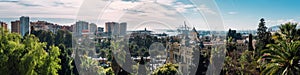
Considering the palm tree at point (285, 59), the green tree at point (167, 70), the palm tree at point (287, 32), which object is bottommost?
the green tree at point (167, 70)

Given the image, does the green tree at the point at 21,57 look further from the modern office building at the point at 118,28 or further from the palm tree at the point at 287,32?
the palm tree at the point at 287,32

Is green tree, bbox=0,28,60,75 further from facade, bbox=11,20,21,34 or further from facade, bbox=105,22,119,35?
A: facade, bbox=11,20,21,34

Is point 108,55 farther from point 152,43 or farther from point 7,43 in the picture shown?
point 7,43

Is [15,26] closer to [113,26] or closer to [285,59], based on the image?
[113,26]

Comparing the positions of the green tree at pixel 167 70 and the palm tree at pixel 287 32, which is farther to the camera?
the green tree at pixel 167 70

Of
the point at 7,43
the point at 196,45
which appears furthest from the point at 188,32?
the point at 7,43

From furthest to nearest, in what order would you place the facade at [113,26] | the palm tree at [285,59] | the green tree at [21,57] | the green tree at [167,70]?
the green tree at [167,70], the facade at [113,26], the palm tree at [285,59], the green tree at [21,57]

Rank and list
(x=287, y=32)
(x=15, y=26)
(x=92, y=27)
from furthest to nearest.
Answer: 1. (x=15, y=26)
2. (x=287, y=32)
3. (x=92, y=27)

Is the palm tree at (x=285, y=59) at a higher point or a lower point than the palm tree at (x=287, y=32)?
lower

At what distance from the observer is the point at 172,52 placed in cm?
1456

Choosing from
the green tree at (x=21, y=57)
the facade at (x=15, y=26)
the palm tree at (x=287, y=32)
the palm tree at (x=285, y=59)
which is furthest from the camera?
the facade at (x=15, y=26)

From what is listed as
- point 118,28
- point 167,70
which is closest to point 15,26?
point 118,28

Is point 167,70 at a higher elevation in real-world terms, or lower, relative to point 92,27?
lower

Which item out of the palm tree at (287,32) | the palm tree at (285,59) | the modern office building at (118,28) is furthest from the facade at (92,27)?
the palm tree at (287,32)
